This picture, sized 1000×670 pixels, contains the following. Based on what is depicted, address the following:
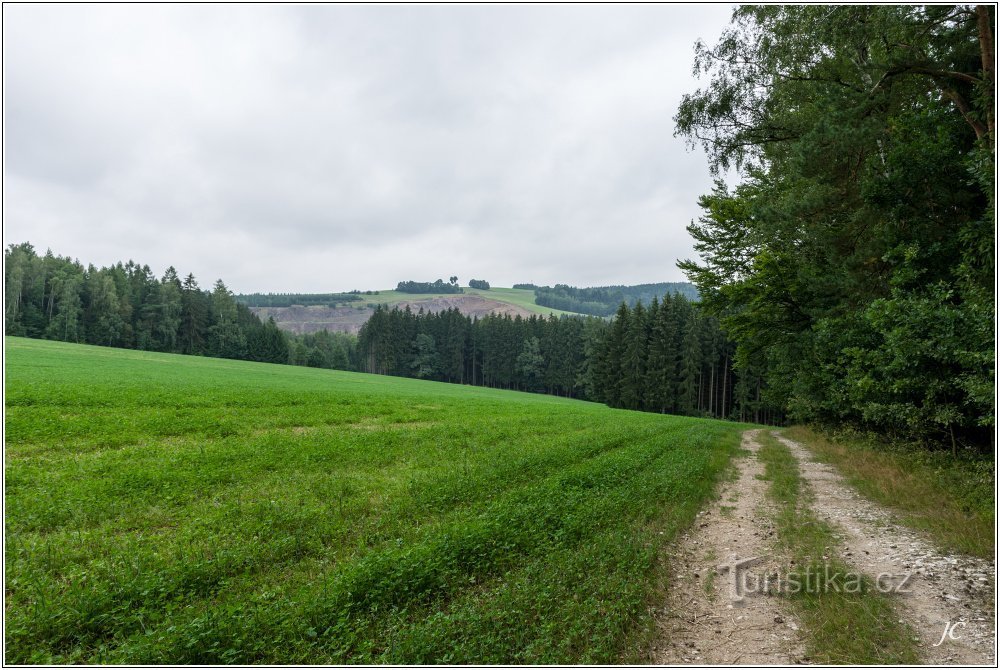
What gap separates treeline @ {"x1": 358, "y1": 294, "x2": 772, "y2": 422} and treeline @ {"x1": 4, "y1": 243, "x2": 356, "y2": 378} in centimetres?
2278

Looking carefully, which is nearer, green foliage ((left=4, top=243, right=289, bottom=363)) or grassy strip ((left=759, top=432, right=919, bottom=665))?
grassy strip ((left=759, top=432, right=919, bottom=665))

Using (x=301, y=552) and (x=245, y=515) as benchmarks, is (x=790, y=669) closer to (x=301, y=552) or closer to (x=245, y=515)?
(x=301, y=552)

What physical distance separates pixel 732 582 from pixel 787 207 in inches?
486

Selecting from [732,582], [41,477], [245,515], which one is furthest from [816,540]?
[41,477]

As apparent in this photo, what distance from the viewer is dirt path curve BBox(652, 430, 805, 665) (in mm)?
4340

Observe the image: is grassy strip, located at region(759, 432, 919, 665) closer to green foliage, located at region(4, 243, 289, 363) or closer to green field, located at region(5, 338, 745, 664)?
green field, located at region(5, 338, 745, 664)

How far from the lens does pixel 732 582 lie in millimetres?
5703

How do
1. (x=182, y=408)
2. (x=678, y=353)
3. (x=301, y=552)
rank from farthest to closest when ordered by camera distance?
(x=678, y=353)
(x=182, y=408)
(x=301, y=552)

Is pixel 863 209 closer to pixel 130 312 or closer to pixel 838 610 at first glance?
pixel 838 610

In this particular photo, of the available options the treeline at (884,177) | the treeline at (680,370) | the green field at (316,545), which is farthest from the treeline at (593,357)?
the green field at (316,545)

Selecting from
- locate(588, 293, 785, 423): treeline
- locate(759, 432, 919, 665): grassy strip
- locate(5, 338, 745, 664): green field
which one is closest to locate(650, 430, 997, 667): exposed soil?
locate(759, 432, 919, 665): grassy strip

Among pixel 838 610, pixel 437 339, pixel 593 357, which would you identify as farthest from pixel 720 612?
pixel 437 339

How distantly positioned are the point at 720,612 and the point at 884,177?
41.0 ft

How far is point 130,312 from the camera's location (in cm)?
8362
